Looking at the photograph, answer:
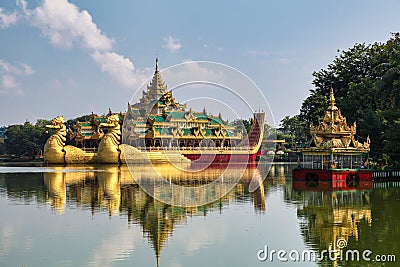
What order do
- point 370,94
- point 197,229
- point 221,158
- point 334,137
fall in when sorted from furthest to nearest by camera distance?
point 221,158 < point 370,94 < point 334,137 < point 197,229

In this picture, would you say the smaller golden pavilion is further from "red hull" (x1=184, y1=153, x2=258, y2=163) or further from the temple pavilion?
"red hull" (x1=184, y1=153, x2=258, y2=163)

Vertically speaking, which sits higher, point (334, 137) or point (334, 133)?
point (334, 133)

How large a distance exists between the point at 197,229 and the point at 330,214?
4713 millimetres

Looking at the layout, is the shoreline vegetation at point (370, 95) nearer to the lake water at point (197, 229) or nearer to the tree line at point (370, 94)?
the tree line at point (370, 94)

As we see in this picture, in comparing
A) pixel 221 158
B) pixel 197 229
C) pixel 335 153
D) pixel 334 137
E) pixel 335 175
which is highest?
pixel 334 137

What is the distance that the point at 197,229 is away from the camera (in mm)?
14109

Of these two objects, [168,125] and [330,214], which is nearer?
[330,214]

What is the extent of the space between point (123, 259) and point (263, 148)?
206ft

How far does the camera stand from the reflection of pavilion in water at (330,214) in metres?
12.8

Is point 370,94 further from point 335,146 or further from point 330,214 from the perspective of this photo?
point 330,214

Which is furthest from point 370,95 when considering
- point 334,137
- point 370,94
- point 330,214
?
point 330,214

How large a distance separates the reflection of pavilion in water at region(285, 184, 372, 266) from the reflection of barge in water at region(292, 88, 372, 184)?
320cm

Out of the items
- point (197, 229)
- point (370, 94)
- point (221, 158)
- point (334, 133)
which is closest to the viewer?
point (197, 229)

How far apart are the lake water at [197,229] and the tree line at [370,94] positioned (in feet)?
34.3
